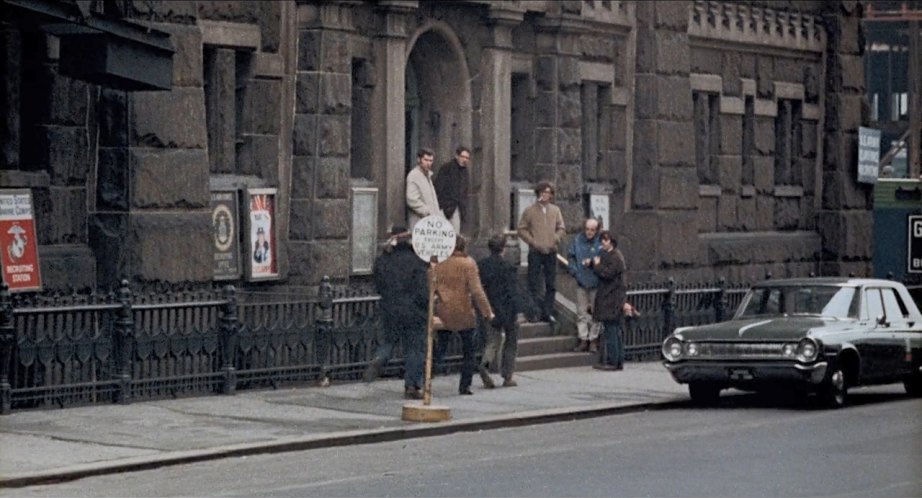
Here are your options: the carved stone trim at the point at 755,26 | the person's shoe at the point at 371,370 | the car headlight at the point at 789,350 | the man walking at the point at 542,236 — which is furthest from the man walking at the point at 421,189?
the carved stone trim at the point at 755,26

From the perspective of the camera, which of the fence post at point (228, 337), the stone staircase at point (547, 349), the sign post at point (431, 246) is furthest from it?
the stone staircase at point (547, 349)

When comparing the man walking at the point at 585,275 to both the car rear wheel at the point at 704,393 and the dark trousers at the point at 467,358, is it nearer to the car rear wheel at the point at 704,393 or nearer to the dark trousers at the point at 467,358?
the car rear wheel at the point at 704,393

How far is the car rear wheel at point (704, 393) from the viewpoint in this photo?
24.9m

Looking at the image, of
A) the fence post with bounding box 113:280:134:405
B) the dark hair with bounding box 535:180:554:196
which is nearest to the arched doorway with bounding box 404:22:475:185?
the dark hair with bounding box 535:180:554:196

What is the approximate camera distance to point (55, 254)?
76.5ft

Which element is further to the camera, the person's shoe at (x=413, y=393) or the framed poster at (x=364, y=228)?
the framed poster at (x=364, y=228)

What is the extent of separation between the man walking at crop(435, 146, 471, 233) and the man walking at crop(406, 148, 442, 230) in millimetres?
726

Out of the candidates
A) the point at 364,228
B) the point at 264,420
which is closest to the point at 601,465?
the point at 264,420

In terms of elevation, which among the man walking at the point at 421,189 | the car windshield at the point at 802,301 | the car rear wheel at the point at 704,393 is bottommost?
the car rear wheel at the point at 704,393

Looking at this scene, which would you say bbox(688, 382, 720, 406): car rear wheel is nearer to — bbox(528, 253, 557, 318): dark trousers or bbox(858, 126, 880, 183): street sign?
bbox(528, 253, 557, 318): dark trousers

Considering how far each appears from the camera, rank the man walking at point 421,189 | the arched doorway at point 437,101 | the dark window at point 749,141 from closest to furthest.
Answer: the man walking at point 421,189, the arched doorway at point 437,101, the dark window at point 749,141

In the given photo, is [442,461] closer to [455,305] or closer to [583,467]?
[583,467]

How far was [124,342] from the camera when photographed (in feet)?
71.2

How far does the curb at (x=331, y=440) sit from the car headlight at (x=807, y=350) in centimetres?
198
